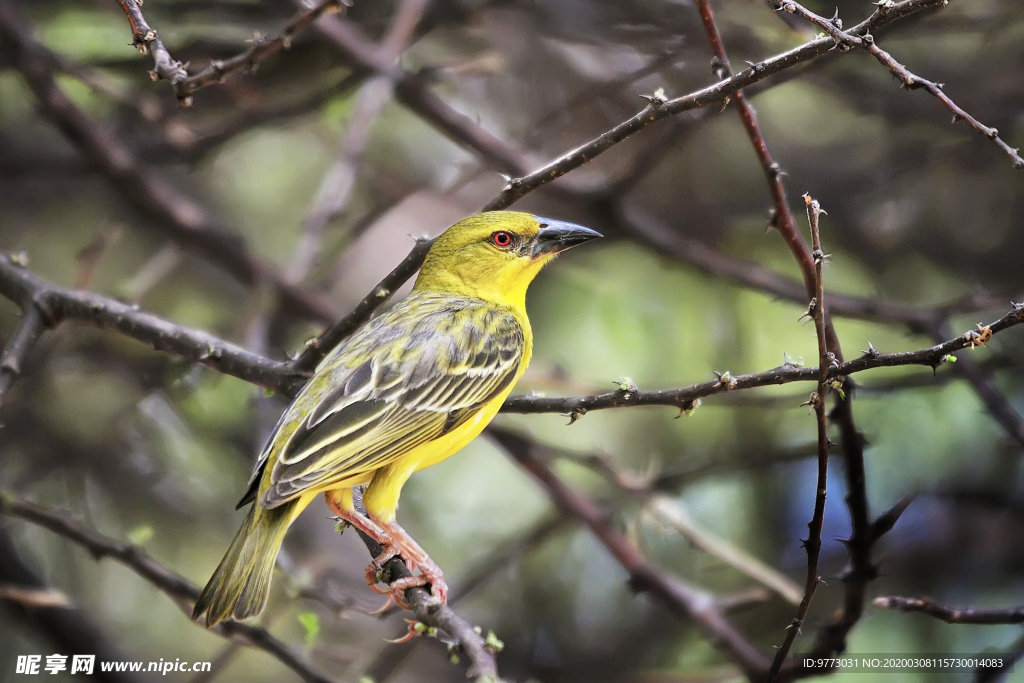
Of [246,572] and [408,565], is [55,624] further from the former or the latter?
[408,565]

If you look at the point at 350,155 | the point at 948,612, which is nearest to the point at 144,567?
the point at 350,155

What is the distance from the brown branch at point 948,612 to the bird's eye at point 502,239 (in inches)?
77.0

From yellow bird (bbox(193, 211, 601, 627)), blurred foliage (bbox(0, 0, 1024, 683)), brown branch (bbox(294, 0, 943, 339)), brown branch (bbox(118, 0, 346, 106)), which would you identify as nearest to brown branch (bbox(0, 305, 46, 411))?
yellow bird (bbox(193, 211, 601, 627))

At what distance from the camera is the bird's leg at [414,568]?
3.13m

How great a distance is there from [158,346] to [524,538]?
207cm

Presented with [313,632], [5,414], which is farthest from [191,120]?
[313,632]

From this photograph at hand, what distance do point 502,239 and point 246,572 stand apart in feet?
5.59

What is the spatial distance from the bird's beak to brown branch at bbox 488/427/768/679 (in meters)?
0.81

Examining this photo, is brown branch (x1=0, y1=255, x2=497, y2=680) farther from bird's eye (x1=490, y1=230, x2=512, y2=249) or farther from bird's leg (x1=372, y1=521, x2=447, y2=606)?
bird's eye (x1=490, y1=230, x2=512, y2=249)

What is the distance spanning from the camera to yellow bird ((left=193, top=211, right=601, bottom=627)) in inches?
119

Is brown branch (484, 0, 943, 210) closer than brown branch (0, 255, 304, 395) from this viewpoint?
Yes

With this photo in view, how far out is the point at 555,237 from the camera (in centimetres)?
391

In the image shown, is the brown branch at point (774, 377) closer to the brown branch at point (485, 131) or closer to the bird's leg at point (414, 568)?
the brown branch at point (485, 131)

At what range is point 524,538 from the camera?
15.4 feet
